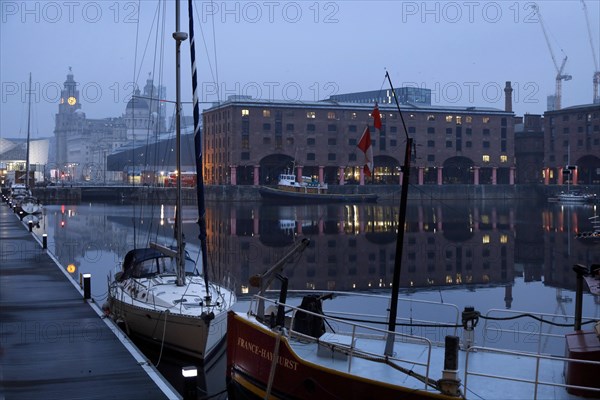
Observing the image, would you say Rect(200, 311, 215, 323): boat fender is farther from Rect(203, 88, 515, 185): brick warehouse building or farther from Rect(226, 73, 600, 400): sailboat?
Rect(203, 88, 515, 185): brick warehouse building

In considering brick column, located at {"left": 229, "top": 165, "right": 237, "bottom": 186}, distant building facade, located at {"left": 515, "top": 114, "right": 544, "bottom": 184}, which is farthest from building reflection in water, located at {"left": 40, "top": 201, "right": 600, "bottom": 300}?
distant building facade, located at {"left": 515, "top": 114, "right": 544, "bottom": 184}

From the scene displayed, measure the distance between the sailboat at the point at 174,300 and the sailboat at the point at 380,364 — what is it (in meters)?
4.85

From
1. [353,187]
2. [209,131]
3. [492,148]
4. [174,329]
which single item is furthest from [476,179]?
[174,329]

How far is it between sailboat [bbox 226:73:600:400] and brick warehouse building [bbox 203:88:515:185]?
108 meters

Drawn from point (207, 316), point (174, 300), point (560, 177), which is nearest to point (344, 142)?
point (560, 177)

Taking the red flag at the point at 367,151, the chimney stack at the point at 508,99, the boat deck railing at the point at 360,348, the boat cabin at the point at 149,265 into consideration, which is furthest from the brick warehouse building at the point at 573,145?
the boat deck railing at the point at 360,348

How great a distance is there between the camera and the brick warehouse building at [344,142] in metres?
124

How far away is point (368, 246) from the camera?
56.2 metres

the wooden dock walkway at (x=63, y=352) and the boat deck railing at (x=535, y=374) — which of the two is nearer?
the boat deck railing at (x=535, y=374)

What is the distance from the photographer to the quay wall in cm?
12531

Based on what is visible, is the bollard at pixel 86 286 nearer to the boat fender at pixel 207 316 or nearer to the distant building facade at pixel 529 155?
the boat fender at pixel 207 316

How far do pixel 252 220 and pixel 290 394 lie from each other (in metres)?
70.2

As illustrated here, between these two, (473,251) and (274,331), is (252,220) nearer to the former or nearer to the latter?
(473,251)

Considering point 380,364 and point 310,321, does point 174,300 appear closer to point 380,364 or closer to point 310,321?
point 310,321
